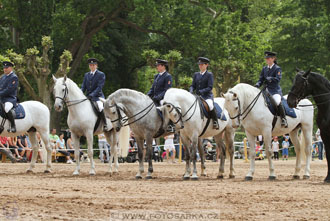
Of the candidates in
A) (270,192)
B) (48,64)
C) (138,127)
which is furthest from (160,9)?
(270,192)

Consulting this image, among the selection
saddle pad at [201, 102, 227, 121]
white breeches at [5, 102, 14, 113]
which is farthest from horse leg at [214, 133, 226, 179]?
white breeches at [5, 102, 14, 113]

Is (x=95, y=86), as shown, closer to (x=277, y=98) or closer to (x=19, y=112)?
(x=19, y=112)

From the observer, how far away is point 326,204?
11.1m

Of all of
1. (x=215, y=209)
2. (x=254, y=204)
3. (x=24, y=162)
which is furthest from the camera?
(x=24, y=162)

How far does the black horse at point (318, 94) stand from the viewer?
15781mm

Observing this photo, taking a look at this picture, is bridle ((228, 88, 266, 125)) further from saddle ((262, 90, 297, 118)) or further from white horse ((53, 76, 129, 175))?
white horse ((53, 76, 129, 175))

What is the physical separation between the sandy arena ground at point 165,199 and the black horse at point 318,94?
132 cm

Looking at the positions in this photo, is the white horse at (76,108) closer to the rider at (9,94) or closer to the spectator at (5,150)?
the rider at (9,94)

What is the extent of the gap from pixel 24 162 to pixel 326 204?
20.0m

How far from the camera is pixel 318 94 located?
1591 centimetres

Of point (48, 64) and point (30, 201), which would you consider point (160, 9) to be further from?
point (30, 201)

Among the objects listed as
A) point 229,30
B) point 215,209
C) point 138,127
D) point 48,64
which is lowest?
point 215,209

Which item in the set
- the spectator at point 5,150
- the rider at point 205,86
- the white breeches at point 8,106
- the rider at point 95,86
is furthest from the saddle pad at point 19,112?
the spectator at point 5,150

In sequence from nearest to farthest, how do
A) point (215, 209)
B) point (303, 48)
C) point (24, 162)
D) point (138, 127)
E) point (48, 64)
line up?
1. point (215, 209)
2. point (138, 127)
3. point (24, 162)
4. point (48, 64)
5. point (303, 48)
